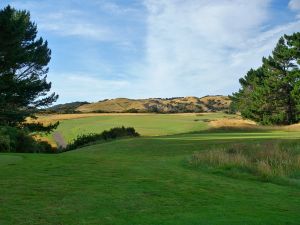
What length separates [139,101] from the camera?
149 m

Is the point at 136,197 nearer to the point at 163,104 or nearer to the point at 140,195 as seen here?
the point at 140,195

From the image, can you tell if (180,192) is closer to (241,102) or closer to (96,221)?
(96,221)

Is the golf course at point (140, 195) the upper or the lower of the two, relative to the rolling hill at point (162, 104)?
lower

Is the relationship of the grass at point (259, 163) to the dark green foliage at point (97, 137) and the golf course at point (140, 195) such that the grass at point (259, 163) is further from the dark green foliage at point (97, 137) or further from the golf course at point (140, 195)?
the dark green foliage at point (97, 137)

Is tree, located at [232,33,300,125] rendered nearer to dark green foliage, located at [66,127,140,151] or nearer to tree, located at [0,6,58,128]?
dark green foliage, located at [66,127,140,151]

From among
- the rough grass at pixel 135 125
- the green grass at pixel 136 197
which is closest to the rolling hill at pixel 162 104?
the rough grass at pixel 135 125

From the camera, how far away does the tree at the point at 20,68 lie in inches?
1483

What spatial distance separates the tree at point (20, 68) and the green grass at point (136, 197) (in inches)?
1040

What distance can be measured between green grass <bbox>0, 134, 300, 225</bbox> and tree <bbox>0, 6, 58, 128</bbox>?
86.7 feet

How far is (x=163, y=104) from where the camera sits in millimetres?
132625

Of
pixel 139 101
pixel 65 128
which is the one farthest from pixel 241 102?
pixel 139 101

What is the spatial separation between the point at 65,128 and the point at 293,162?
181 ft

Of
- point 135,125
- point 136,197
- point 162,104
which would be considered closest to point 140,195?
point 136,197

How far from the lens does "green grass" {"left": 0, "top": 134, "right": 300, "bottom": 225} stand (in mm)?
7160
